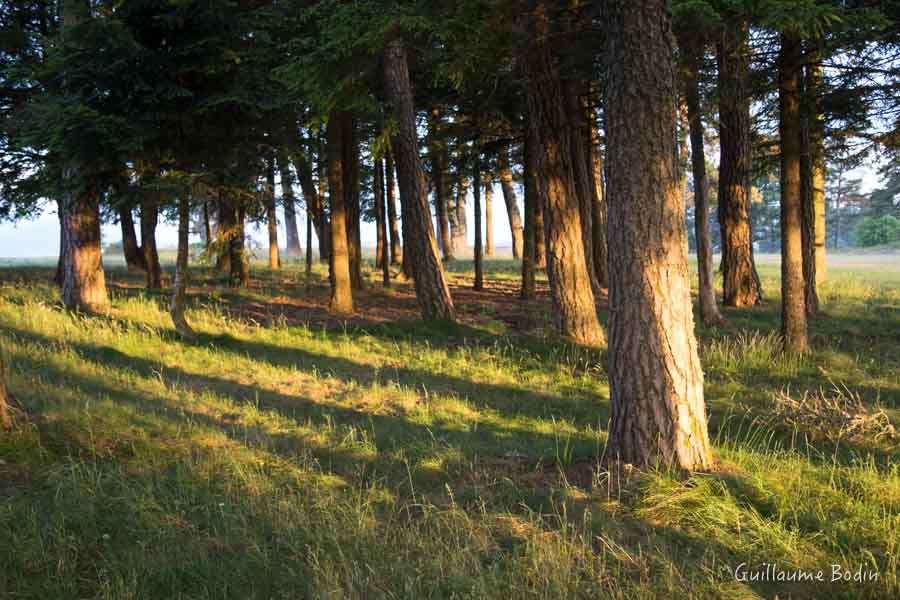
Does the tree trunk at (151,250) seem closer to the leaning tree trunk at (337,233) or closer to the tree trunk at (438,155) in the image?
the leaning tree trunk at (337,233)

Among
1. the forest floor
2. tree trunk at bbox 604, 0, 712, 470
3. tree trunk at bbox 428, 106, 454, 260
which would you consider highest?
tree trunk at bbox 428, 106, 454, 260

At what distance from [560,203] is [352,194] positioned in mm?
7817

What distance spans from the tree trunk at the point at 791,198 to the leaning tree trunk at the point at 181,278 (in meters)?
9.84

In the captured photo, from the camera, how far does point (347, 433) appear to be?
5.98 metres

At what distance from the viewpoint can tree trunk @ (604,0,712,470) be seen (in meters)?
4.60

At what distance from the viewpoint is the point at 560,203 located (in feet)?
33.4

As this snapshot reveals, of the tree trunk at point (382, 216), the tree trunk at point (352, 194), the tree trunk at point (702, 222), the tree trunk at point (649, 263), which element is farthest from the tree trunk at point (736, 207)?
the tree trunk at point (382, 216)

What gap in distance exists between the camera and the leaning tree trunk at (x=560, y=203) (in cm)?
1016

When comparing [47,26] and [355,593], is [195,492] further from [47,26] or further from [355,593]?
[47,26]

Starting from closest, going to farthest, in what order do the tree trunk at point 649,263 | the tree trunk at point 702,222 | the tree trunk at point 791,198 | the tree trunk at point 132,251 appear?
the tree trunk at point 649,263 → the tree trunk at point 791,198 → the tree trunk at point 702,222 → the tree trunk at point 132,251

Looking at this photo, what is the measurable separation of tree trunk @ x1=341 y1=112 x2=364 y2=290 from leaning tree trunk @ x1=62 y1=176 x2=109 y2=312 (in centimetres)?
584

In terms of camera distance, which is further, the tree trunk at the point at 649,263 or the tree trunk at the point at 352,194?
the tree trunk at the point at 352,194

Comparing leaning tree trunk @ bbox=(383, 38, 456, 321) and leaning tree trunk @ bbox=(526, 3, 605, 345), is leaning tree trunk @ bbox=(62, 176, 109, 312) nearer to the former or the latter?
leaning tree trunk @ bbox=(383, 38, 456, 321)

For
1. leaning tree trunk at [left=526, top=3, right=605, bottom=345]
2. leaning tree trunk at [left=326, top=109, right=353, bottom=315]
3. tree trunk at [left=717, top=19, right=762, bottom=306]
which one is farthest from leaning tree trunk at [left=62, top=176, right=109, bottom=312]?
tree trunk at [left=717, top=19, right=762, bottom=306]
